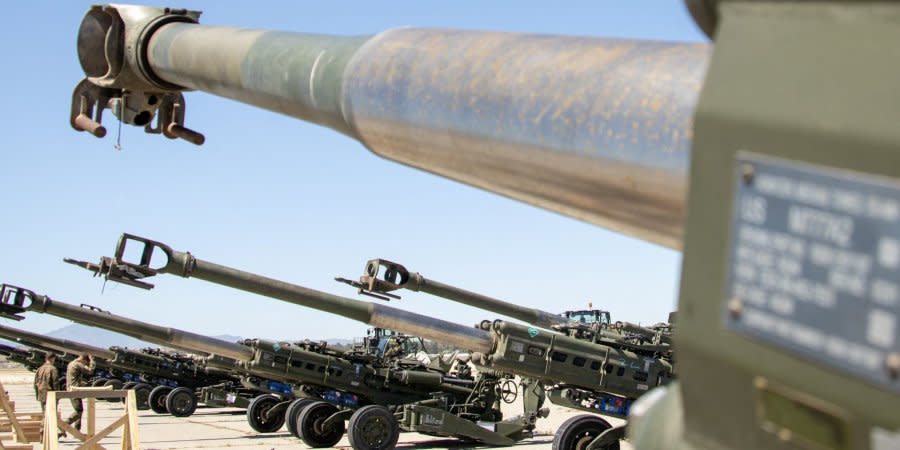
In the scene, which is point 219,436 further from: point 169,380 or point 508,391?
point 169,380

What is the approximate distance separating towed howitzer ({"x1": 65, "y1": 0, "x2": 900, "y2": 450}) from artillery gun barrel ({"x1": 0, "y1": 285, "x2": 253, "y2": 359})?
18.7 meters

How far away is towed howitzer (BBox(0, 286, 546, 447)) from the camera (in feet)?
62.6

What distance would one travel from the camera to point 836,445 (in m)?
1.23

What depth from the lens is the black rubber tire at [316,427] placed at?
64.7ft

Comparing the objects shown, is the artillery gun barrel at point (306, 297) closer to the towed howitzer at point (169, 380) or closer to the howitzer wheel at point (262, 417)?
the howitzer wheel at point (262, 417)

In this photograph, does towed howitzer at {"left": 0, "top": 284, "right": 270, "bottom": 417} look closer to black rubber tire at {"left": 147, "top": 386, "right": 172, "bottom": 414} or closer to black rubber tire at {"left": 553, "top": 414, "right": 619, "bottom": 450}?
black rubber tire at {"left": 147, "top": 386, "right": 172, "bottom": 414}

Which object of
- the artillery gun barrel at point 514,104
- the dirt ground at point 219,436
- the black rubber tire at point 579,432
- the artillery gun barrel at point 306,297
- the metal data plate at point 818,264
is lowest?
the dirt ground at point 219,436

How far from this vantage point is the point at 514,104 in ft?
6.06

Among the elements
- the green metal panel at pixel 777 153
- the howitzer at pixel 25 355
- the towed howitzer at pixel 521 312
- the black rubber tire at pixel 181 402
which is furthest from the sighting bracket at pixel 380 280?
the howitzer at pixel 25 355

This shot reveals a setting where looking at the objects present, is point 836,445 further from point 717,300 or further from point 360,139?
point 360,139

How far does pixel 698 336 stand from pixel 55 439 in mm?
9616

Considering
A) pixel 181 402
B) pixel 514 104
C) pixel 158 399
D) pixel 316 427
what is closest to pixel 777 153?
pixel 514 104

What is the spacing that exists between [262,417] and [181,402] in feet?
20.2

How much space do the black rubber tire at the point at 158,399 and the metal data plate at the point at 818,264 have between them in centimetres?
2951
